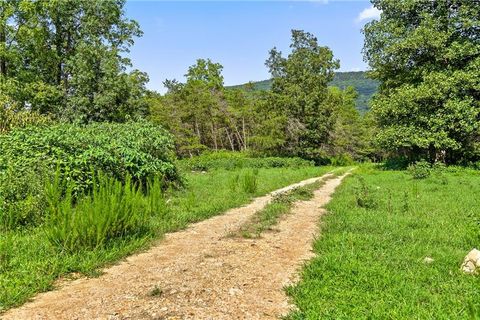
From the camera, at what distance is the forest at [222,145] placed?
587 centimetres

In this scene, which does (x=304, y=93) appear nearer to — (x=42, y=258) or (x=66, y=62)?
(x=66, y=62)

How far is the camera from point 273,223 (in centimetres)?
865

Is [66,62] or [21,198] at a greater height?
[66,62]

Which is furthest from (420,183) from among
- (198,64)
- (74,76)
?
(198,64)

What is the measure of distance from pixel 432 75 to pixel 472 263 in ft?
74.2

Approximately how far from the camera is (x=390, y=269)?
532cm

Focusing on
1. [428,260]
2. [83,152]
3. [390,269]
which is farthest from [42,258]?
[428,260]

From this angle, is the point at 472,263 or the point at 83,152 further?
the point at 83,152

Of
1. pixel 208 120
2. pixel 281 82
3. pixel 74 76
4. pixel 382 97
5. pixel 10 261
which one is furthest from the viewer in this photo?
pixel 208 120

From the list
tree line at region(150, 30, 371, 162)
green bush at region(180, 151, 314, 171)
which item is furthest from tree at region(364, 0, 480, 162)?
tree line at region(150, 30, 371, 162)

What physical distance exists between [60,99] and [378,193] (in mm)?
23408

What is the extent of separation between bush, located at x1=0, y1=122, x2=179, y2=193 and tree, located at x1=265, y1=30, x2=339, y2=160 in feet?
94.7

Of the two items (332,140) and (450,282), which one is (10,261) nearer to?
(450,282)

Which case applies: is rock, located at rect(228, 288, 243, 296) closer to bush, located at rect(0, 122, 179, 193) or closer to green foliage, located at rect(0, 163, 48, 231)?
bush, located at rect(0, 122, 179, 193)
